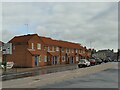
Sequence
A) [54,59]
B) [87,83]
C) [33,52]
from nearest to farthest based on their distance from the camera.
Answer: [87,83] < [33,52] < [54,59]

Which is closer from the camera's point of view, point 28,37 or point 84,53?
point 28,37

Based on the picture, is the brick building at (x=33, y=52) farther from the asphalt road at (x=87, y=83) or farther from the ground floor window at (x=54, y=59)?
the asphalt road at (x=87, y=83)

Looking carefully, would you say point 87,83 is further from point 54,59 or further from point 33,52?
point 54,59

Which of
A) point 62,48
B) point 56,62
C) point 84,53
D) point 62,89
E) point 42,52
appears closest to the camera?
point 62,89

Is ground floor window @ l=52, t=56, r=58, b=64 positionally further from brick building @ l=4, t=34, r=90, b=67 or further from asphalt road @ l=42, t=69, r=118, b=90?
asphalt road @ l=42, t=69, r=118, b=90

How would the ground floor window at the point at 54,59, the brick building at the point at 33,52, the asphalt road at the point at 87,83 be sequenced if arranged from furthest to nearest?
the ground floor window at the point at 54,59 → the brick building at the point at 33,52 → the asphalt road at the point at 87,83

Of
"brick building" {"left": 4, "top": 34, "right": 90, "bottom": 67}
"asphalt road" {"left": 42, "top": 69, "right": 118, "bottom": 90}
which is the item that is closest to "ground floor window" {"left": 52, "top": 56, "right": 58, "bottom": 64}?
"brick building" {"left": 4, "top": 34, "right": 90, "bottom": 67}

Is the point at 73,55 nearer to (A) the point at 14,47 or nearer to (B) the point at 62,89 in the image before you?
Result: (A) the point at 14,47

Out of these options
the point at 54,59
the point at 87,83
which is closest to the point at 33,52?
the point at 54,59

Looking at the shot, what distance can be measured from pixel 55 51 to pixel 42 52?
29.5 ft

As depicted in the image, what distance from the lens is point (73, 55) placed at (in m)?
81.5

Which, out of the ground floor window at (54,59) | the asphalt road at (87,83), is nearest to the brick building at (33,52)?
the ground floor window at (54,59)

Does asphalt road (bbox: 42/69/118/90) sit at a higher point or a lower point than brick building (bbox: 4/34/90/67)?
lower

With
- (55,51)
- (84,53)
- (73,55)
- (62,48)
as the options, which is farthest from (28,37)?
(84,53)
